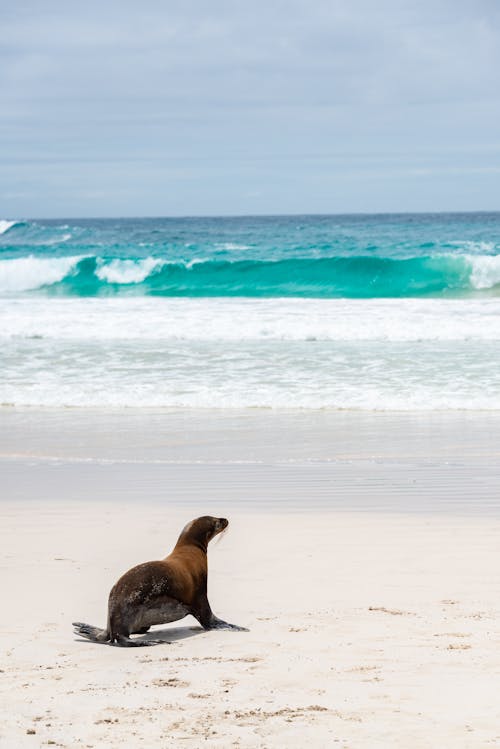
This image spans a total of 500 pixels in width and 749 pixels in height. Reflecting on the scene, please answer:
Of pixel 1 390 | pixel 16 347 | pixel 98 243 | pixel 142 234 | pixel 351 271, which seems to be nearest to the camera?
pixel 1 390

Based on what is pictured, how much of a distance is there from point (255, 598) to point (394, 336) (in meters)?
12.9

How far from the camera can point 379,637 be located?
4230mm

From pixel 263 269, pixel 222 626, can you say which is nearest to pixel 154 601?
pixel 222 626

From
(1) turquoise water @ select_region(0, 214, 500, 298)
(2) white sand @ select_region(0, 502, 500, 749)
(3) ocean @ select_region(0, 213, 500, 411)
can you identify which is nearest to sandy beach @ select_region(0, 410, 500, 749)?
(2) white sand @ select_region(0, 502, 500, 749)

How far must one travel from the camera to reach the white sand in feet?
11.0

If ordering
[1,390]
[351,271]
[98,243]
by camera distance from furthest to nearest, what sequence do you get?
[98,243] < [351,271] < [1,390]

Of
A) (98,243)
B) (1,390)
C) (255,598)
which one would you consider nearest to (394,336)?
(1,390)

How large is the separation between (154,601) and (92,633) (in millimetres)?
294

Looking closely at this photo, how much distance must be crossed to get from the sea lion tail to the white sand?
0.14 feet

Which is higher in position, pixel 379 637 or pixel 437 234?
pixel 437 234

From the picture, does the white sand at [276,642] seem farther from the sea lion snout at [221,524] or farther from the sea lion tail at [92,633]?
the sea lion snout at [221,524]

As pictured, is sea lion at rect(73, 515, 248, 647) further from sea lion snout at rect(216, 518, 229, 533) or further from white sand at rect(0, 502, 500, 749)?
sea lion snout at rect(216, 518, 229, 533)

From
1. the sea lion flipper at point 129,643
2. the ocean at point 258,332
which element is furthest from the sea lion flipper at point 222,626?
the ocean at point 258,332

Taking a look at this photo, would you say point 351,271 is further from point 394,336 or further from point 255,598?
point 255,598
